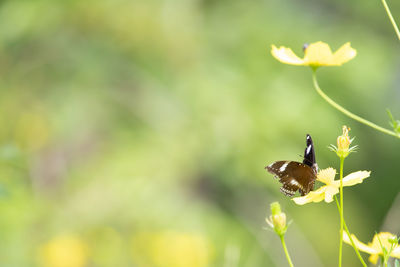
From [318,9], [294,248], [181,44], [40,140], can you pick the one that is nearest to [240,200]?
[294,248]

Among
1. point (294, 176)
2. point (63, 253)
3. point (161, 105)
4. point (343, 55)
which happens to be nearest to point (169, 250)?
point (63, 253)

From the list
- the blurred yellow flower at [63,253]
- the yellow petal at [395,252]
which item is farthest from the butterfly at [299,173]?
the blurred yellow flower at [63,253]

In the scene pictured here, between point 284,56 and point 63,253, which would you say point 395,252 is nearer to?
point 284,56

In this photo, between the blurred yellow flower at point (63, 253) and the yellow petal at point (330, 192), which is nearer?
the yellow petal at point (330, 192)

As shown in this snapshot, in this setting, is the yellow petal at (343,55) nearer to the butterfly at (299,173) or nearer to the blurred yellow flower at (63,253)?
the butterfly at (299,173)

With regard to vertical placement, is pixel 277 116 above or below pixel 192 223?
above

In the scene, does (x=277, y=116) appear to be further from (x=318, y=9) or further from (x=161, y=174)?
(x=318, y=9)
